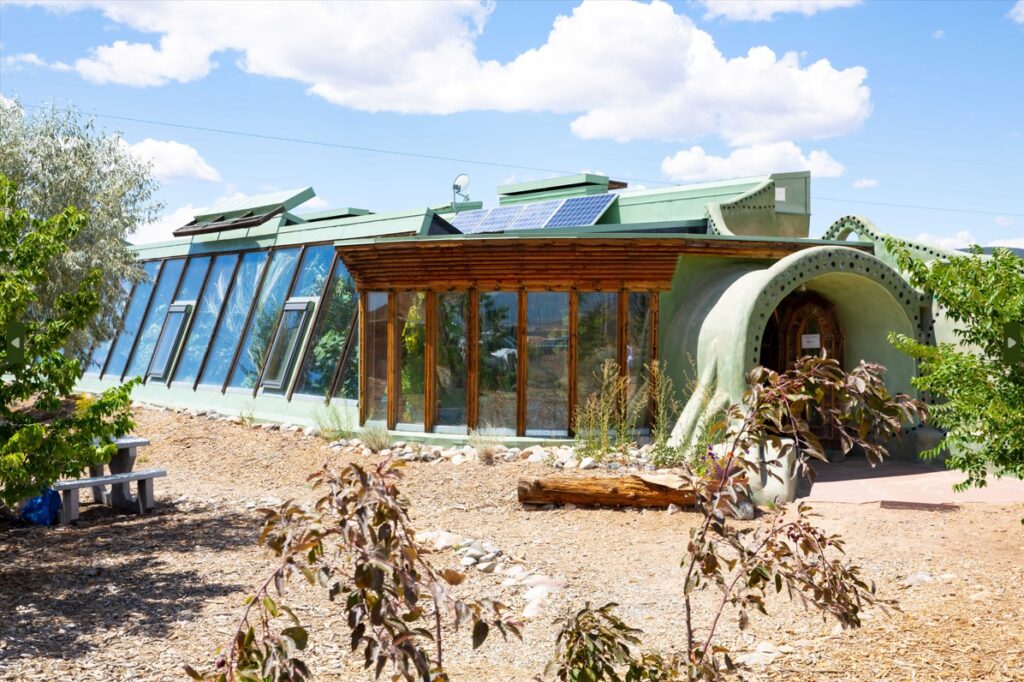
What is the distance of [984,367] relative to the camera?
22.4ft

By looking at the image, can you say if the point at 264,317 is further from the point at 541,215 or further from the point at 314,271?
the point at 541,215

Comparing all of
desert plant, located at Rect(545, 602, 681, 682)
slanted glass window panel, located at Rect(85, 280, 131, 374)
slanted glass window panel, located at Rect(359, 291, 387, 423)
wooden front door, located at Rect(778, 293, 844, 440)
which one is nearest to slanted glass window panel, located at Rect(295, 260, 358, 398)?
slanted glass window panel, located at Rect(359, 291, 387, 423)

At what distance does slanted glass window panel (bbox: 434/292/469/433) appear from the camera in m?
12.6

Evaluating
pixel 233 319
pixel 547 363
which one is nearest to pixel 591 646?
pixel 547 363

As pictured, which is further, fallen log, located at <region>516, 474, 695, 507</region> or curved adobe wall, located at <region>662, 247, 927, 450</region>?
curved adobe wall, located at <region>662, 247, 927, 450</region>

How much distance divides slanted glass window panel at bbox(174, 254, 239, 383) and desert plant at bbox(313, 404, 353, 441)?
473 centimetres

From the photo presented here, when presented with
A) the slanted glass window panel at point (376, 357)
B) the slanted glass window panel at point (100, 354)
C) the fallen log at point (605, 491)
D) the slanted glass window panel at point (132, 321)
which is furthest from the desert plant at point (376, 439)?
the slanted glass window panel at point (100, 354)

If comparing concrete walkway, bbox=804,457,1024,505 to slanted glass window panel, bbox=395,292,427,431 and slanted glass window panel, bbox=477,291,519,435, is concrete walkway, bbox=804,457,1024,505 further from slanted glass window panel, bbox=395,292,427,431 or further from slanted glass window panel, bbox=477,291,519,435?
slanted glass window panel, bbox=395,292,427,431

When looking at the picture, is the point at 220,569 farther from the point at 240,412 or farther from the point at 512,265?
the point at 240,412

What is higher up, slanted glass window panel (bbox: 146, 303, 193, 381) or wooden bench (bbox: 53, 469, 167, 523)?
slanted glass window panel (bbox: 146, 303, 193, 381)

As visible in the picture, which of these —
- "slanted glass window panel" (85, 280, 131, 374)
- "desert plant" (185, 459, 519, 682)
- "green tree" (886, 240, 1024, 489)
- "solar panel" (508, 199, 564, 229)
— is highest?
"solar panel" (508, 199, 564, 229)

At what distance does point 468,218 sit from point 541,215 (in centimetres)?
194

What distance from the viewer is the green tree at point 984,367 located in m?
6.63

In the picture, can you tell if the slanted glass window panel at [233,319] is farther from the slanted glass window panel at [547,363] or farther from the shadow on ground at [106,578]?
the shadow on ground at [106,578]
